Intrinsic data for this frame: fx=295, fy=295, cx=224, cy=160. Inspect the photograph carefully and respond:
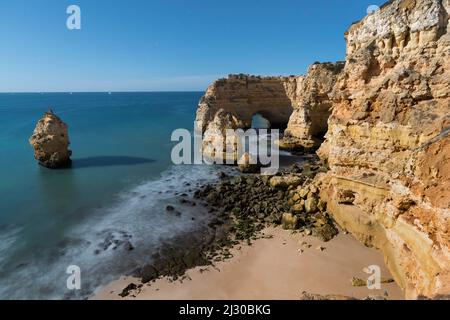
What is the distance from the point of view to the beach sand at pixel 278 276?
10211mm

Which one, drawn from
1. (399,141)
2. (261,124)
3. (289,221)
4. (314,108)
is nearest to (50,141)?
(289,221)

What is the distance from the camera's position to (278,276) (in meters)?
11.1

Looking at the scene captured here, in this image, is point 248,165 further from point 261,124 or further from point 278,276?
point 261,124

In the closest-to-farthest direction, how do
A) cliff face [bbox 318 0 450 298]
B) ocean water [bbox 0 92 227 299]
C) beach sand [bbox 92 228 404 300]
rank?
cliff face [bbox 318 0 450 298] → beach sand [bbox 92 228 404 300] → ocean water [bbox 0 92 227 299]

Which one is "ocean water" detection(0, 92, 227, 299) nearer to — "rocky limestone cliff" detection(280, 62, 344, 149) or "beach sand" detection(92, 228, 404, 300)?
"beach sand" detection(92, 228, 404, 300)

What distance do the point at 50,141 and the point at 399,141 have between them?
27716mm

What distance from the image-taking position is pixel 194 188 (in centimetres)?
2155

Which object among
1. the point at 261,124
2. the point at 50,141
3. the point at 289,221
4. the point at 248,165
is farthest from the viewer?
the point at 261,124

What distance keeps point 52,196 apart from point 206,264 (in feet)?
48.4

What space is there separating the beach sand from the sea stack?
20.0 m

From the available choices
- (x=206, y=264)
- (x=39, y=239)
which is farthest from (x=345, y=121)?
(x=39, y=239)

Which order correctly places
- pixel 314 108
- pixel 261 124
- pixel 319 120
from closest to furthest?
pixel 314 108 < pixel 319 120 < pixel 261 124

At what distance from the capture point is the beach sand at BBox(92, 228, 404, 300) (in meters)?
10.2

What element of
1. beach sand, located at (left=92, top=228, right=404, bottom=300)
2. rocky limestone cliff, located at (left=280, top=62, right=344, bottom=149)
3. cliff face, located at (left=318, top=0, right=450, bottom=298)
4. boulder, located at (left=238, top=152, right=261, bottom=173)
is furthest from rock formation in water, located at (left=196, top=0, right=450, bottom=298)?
rocky limestone cliff, located at (left=280, top=62, right=344, bottom=149)
